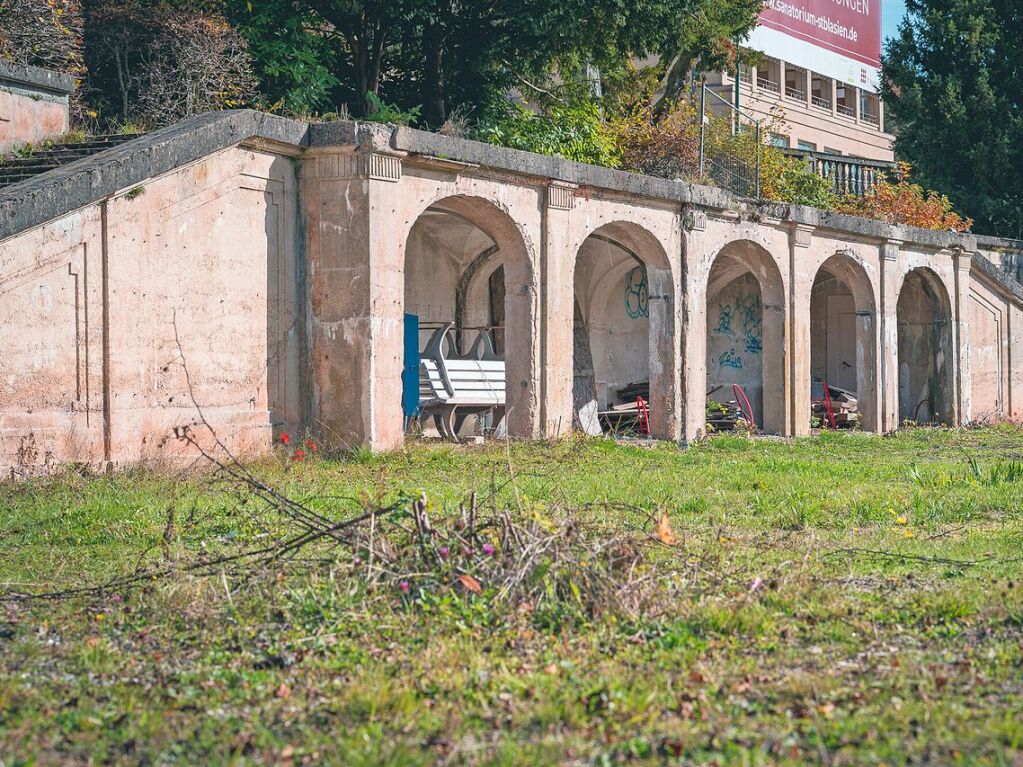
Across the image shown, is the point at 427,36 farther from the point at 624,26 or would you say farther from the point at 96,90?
the point at 96,90

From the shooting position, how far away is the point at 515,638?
584 centimetres

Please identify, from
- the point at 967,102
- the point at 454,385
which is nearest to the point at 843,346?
the point at 967,102

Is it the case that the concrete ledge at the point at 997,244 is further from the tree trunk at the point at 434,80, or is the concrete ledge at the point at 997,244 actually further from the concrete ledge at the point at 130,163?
the concrete ledge at the point at 130,163

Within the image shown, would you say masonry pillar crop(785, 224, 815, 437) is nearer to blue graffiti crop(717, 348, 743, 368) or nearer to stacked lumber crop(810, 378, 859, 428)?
stacked lumber crop(810, 378, 859, 428)

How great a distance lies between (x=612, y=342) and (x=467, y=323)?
4.72 meters

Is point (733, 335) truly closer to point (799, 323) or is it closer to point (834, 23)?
point (799, 323)

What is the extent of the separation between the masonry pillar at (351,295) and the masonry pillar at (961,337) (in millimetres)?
13723

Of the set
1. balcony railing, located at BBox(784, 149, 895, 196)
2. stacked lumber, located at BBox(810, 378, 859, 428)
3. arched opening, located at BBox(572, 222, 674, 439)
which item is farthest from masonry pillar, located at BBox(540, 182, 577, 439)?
balcony railing, located at BBox(784, 149, 895, 196)

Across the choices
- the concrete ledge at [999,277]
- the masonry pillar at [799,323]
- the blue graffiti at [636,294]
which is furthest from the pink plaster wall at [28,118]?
the concrete ledge at [999,277]

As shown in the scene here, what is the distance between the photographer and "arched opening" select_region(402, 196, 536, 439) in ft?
52.7

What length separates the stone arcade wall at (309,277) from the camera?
1130cm

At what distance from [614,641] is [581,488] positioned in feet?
17.1

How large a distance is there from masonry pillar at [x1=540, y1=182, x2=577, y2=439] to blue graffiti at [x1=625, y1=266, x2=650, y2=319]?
7745mm

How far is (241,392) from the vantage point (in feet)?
43.1
